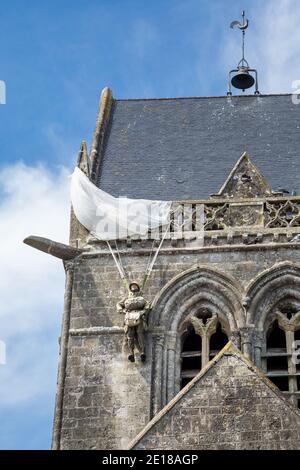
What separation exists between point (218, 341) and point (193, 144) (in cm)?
457

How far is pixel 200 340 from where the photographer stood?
23797mm

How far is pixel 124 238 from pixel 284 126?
438 cm

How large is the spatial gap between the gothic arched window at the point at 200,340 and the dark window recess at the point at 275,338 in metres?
0.61

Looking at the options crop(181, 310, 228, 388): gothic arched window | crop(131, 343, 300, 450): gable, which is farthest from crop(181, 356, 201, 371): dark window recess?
crop(131, 343, 300, 450): gable

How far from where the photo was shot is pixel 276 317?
77.7 feet

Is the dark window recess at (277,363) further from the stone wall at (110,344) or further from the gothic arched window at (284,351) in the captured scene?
the stone wall at (110,344)

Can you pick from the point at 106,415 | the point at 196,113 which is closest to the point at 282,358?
the point at 106,415

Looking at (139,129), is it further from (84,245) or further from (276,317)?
(276,317)

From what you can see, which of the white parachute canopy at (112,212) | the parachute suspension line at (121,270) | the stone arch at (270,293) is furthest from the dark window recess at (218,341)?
the white parachute canopy at (112,212)

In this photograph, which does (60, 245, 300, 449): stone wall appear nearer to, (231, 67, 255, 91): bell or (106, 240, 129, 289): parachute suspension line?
(106, 240, 129, 289): parachute suspension line

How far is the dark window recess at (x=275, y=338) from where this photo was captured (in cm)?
2366

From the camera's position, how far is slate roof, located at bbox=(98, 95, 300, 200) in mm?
26192

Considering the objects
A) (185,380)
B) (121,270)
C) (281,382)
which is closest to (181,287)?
(121,270)

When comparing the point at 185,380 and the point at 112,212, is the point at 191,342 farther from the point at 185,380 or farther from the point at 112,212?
the point at 112,212
